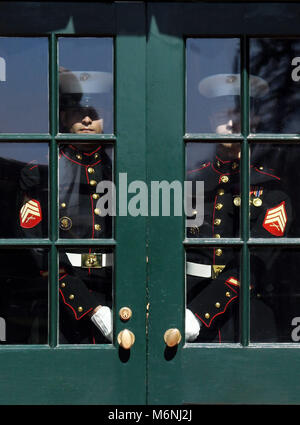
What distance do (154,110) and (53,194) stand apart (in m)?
0.55

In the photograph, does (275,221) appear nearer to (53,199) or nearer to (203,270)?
(203,270)

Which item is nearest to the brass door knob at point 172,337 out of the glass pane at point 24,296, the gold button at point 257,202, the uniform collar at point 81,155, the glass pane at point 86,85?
the glass pane at point 24,296

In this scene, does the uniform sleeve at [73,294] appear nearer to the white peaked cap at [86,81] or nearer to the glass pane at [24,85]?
the glass pane at [24,85]

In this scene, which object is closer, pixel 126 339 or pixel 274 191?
pixel 126 339

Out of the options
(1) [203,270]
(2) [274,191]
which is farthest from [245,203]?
(1) [203,270]

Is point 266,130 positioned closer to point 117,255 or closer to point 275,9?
point 275,9

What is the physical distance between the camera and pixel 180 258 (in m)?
1.85

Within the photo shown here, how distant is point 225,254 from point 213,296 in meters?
0.19

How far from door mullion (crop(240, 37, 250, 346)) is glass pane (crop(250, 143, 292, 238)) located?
0.04 m

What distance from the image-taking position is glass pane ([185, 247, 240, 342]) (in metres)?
1.89

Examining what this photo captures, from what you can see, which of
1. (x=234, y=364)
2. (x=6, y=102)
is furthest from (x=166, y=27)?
(x=234, y=364)

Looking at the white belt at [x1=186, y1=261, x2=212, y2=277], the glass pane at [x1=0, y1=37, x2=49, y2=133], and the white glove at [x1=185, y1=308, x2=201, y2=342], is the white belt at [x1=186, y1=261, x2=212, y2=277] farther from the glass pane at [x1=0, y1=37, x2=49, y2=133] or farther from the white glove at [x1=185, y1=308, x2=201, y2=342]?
the glass pane at [x1=0, y1=37, x2=49, y2=133]

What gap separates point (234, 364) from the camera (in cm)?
184

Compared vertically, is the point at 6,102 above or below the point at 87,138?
above
